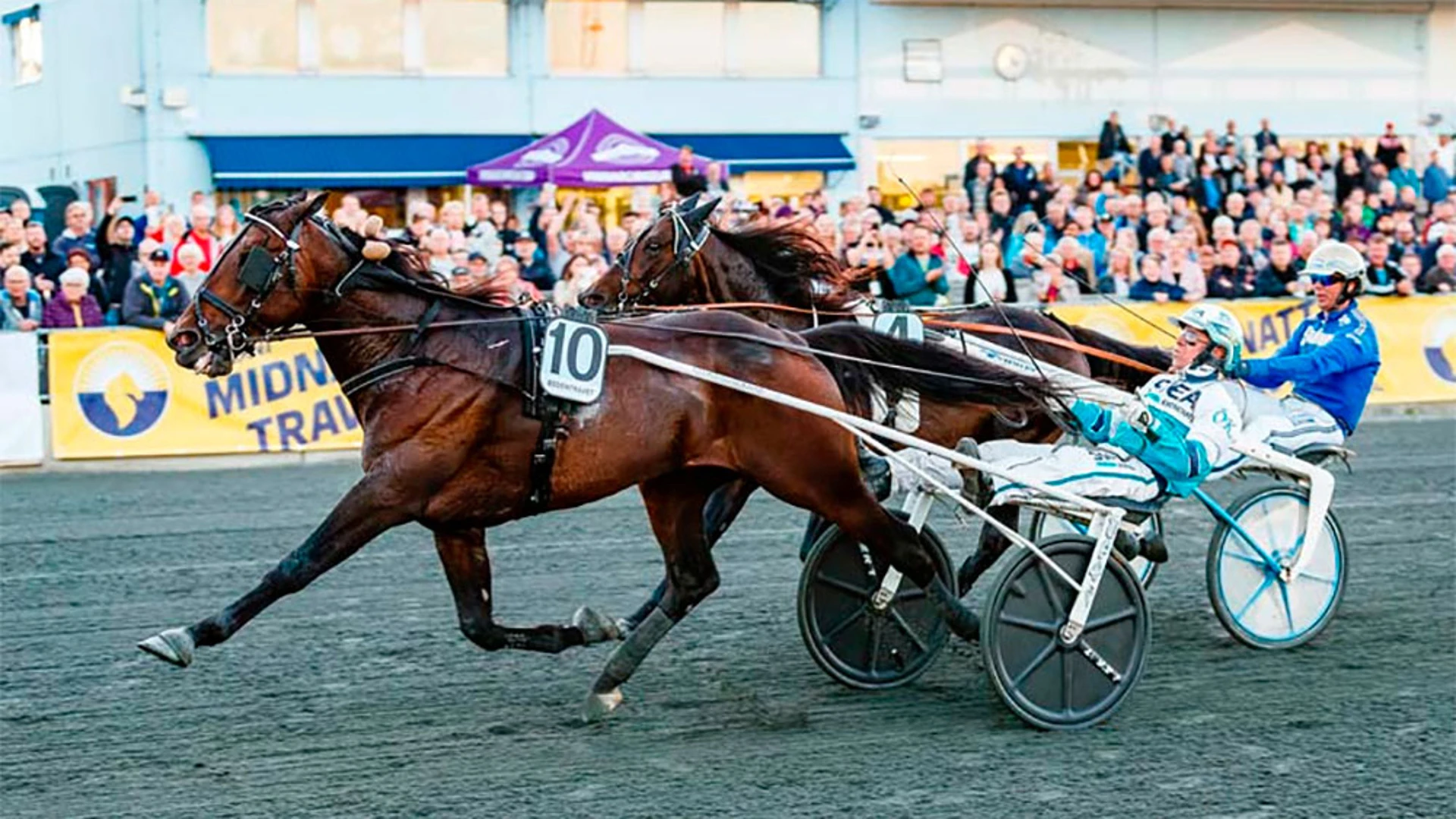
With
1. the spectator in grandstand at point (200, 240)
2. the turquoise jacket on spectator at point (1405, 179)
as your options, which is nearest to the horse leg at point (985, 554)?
the spectator in grandstand at point (200, 240)

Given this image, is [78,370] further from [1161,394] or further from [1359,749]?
[1359,749]

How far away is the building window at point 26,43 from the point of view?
2531cm

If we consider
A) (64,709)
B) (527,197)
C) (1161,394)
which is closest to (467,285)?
(64,709)

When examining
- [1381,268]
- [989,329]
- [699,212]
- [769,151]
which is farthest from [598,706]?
[769,151]

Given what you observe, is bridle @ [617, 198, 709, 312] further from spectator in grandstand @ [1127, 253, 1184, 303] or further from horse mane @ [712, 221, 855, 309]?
spectator in grandstand @ [1127, 253, 1184, 303]

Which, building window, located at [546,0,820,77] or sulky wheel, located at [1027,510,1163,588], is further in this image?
building window, located at [546,0,820,77]

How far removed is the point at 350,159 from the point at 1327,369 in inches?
661

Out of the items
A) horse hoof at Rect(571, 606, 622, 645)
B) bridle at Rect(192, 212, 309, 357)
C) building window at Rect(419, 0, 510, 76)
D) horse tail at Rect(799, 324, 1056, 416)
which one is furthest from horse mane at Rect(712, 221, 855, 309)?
building window at Rect(419, 0, 510, 76)

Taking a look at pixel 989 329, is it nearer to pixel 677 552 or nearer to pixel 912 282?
pixel 677 552

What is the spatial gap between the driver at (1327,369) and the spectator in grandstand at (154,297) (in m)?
8.12

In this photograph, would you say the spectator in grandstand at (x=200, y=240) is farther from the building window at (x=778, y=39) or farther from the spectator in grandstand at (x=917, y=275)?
the building window at (x=778, y=39)

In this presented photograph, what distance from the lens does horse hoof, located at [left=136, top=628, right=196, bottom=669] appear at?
19.0 feet

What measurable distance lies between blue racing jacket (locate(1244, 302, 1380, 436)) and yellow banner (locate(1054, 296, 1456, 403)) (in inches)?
274

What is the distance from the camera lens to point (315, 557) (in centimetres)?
595
